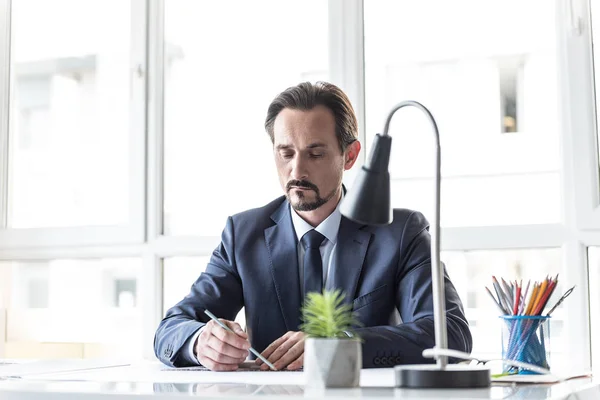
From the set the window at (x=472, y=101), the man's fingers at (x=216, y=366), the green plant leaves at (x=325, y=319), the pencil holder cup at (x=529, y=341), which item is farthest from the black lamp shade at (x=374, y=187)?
the window at (x=472, y=101)

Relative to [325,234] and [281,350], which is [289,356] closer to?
[281,350]

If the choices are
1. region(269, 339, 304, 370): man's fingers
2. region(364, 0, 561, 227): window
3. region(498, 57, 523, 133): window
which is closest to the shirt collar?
region(364, 0, 561, 227): window

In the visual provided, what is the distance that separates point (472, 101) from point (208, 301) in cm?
103

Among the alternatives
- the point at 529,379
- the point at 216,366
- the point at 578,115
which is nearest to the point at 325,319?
the point at 529,379

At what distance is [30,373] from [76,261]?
1.36 meters

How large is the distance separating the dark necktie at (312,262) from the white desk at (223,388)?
515 millimetres

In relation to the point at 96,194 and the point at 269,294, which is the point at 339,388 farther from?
the point at 96,194

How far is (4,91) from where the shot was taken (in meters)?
3.20

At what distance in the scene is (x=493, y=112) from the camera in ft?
8.42

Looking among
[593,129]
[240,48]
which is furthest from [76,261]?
[593,129]

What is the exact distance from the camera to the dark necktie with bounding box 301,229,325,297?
218cm

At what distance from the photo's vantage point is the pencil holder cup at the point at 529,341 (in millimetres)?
1650

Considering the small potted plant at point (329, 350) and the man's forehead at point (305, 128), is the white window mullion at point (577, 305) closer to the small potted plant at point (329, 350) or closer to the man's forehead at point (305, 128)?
the man's forehead at point (305, 128)

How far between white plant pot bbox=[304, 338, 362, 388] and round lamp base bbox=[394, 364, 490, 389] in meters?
0.08
